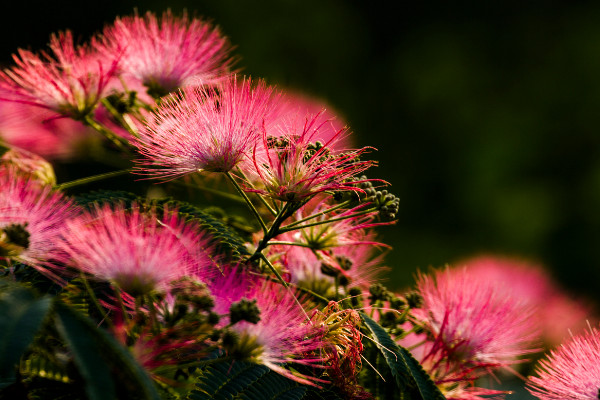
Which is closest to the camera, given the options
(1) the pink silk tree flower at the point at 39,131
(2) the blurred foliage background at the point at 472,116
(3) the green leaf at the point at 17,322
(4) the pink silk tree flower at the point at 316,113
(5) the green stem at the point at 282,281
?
(3) the green leaf at the point at 17,322

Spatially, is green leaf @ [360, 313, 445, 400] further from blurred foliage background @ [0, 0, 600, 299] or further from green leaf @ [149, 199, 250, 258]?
blurred foliage background @ [0, 0, 600, 299]

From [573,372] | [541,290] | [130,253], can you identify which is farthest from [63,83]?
[541,290]

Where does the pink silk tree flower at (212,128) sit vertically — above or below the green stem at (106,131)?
below

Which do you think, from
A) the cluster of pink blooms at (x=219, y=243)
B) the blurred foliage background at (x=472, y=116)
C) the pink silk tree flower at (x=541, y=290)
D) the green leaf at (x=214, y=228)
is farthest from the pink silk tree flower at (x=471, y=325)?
the blurred foliage background at (x=472, y=116)

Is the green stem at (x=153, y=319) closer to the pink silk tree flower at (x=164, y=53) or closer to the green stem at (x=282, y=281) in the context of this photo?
the green stem at (x=282, y=281)

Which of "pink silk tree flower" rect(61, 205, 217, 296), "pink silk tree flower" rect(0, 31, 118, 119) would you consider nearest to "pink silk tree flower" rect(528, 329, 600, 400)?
"pink silk tree flower" rect(61, 205, 217, 296)

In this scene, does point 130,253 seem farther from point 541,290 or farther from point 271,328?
point 541,290
